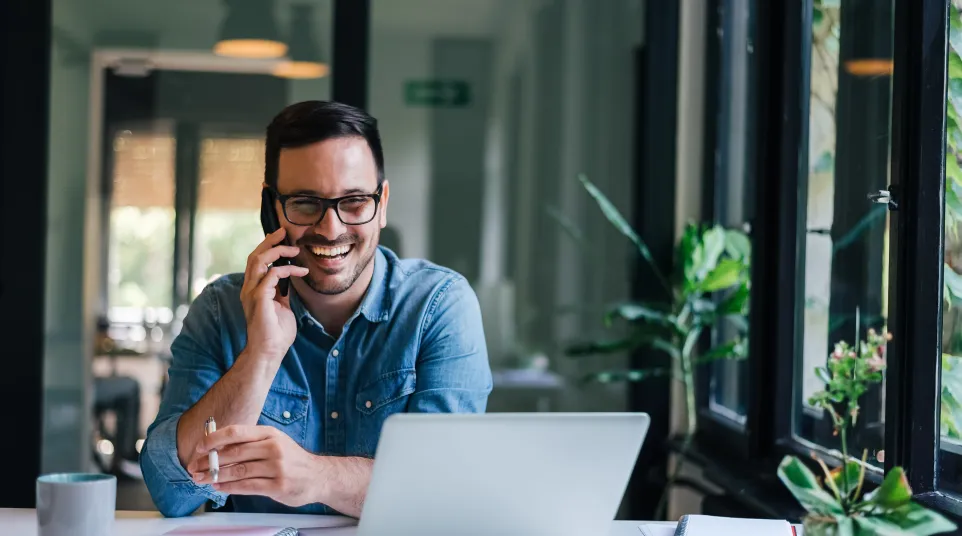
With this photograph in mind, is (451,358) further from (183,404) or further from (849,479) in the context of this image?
(849,479)

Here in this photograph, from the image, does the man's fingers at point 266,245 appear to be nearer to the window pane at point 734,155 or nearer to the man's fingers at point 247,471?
the man's fingers at point 247,471

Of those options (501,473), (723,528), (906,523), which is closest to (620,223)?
(723,528)

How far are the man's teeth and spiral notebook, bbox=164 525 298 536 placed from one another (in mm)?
627

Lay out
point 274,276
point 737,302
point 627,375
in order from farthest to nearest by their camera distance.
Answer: point 627,375 → point 737,302 → point 274,276

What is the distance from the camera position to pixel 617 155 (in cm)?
385

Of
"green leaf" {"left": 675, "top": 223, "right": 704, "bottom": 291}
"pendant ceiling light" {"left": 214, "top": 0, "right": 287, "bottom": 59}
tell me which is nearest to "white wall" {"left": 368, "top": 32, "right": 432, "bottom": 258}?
"pendant ceiling light" {"left": 214, "top": 0, "right": 287, "bottom": 59}

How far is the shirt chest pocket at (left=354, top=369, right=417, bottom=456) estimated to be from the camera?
1990 mm

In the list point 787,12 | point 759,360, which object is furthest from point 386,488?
point 787,12

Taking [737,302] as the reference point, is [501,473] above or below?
below

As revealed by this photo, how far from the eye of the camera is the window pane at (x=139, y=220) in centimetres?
370

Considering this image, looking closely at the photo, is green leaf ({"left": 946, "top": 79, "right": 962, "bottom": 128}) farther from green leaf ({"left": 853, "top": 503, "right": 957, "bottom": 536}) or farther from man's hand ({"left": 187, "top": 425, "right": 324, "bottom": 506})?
man's hand ({"left": 187, "top": 425, "right": 324, "bottom": 506})

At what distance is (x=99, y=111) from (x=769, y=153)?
235 centimetres

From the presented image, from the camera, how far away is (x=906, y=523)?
115 centimetres

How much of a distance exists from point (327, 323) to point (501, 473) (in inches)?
34.7
